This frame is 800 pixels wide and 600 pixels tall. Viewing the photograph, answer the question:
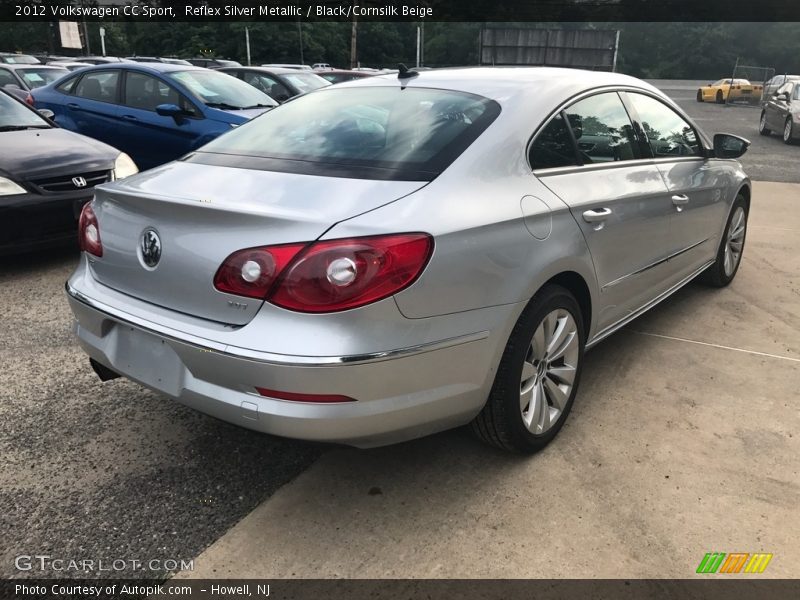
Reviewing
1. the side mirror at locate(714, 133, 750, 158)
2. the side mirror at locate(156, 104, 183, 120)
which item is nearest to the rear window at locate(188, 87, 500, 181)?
the side mirror at locate(714, 133, 750, 158)

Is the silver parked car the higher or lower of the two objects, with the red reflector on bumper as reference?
lower

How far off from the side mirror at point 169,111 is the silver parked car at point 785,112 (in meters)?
14.2

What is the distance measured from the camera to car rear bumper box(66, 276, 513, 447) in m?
1.96

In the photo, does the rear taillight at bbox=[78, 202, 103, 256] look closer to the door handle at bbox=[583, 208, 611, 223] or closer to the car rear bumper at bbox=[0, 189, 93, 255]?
the door handle at bbox=[583, 208, 611, 223]

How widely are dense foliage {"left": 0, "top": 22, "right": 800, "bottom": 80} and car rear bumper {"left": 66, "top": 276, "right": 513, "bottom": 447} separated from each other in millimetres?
60981

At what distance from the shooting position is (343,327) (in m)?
1.95

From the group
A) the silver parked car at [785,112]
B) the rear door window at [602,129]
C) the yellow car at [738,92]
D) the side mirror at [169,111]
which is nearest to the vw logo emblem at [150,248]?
the rear door window at [602,129]

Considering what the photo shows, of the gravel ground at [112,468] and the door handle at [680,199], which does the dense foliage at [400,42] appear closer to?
the door handle at [680,199]

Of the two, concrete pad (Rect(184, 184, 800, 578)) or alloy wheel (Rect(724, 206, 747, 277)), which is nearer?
concrete pad (Rect(184, 184, 800, 578))

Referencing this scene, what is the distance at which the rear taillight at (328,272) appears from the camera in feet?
6.37

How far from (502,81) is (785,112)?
16.0 metres

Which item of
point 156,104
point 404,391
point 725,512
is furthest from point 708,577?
point 156,104

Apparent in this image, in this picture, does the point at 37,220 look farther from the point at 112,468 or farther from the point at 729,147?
the point at 729,147

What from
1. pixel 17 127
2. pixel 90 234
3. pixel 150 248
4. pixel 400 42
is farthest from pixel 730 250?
pixel 400 42
